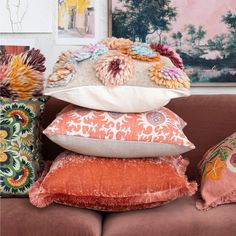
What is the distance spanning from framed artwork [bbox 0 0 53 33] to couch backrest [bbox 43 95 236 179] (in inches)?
17.8

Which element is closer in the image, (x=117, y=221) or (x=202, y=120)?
(x=117, y=221)

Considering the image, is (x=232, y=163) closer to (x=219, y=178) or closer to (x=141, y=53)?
(x=219, y=178)

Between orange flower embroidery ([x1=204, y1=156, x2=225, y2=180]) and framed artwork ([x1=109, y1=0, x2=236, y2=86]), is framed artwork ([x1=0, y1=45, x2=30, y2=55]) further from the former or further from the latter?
orange flower embroidery ([x1=204, y1=156, x2=225, y2=180])

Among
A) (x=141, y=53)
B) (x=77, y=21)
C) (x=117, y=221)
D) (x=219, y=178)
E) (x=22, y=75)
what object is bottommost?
(x=117, y=221)

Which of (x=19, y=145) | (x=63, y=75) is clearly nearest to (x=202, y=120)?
(x=63, y=75)

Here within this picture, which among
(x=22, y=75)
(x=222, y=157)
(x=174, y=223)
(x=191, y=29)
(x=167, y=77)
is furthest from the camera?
(x=191, y=29)

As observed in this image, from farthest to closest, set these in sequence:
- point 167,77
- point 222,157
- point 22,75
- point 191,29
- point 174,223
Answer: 1. point 191,29
2. point 22,75
3. point 222,157
4. point 167,77
5. point 174,223

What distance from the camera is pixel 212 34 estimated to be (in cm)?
212

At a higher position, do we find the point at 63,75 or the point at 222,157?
the point at 63,75

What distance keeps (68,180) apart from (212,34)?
1056 mm

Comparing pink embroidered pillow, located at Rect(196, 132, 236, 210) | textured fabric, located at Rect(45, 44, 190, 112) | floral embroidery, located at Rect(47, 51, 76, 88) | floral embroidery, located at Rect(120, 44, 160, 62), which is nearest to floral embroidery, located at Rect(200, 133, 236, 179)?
pink embroidered pillow, located at Rect(196, 132, 236, 210)

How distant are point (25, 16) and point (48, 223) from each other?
3.62ft

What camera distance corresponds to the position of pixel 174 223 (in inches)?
56.6

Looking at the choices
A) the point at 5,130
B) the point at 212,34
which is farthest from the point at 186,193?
the point at 212,34
